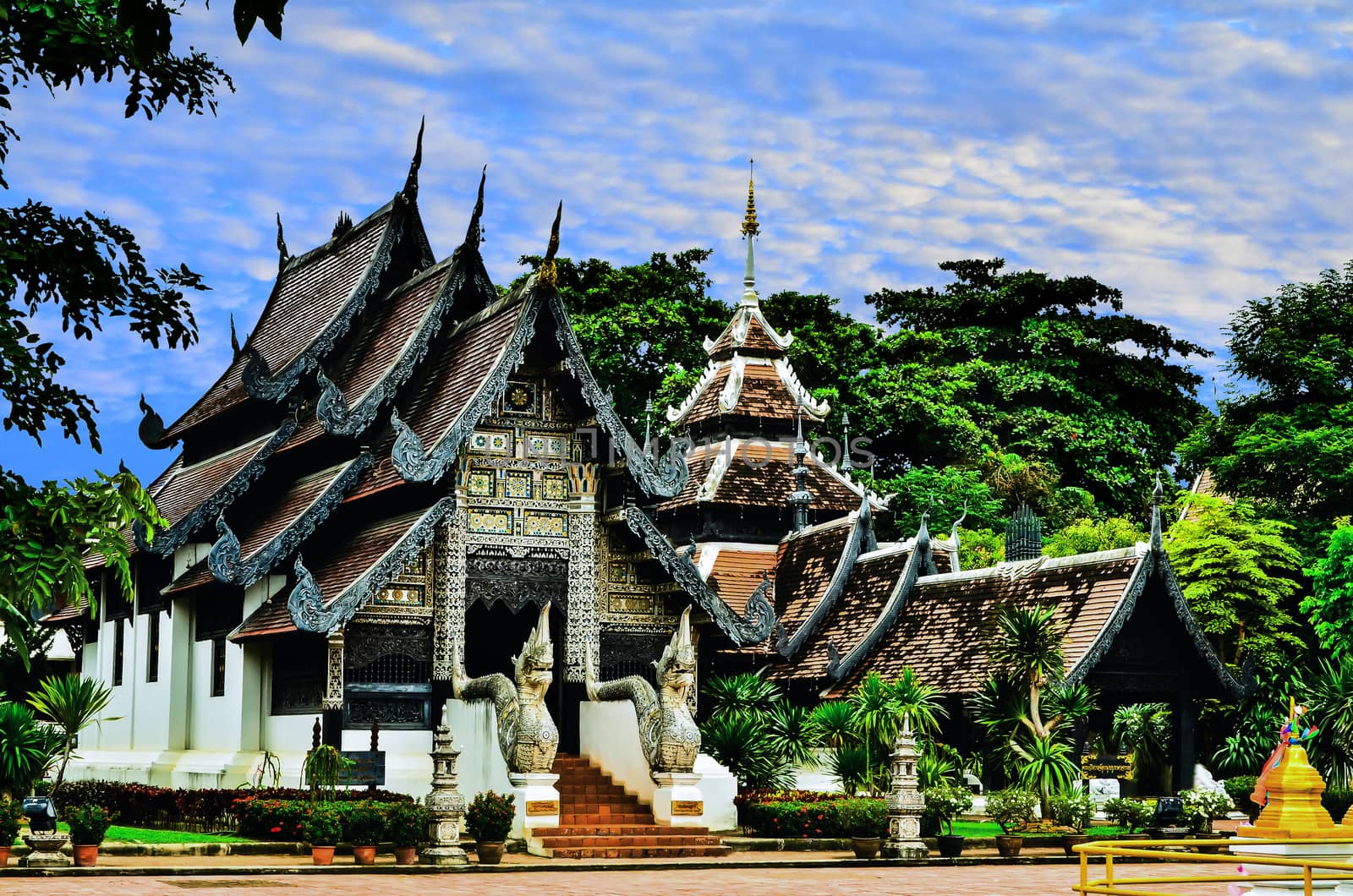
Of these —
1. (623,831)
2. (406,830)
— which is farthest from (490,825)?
(623,831)

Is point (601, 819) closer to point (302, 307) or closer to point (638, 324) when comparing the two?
point (302, 307)

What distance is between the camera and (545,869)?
758 inches

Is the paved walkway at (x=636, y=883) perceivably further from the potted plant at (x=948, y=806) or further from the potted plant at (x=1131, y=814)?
the potted plant at (x=1131, y=814)

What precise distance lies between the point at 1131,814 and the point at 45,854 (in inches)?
581

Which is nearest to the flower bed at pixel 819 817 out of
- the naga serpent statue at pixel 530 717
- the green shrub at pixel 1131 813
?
the naga serpent statue at pixel 530 717

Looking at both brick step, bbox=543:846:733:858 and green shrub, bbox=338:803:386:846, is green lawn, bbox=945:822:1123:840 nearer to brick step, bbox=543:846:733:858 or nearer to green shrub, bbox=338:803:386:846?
brick step, bbox=543:846:733:858

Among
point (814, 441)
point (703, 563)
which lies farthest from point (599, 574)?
point (814, 441)

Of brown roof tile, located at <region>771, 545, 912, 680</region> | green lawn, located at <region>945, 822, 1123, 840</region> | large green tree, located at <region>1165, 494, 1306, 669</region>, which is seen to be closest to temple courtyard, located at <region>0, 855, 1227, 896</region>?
green lawn, located at <region>945, 822, 1123, 840</region>

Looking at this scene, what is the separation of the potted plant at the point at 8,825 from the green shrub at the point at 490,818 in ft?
15.5

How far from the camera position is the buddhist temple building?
23.1 m

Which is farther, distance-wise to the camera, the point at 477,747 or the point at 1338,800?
the point at 1338,800

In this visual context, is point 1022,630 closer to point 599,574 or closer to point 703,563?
point 599,574

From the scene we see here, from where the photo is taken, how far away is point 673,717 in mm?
22156

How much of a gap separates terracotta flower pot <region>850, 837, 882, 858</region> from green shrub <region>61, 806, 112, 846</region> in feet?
27.8
